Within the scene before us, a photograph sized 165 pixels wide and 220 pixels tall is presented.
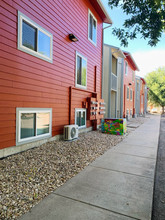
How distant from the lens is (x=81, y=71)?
→ 7.78m

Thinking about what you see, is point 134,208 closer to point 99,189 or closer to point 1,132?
point 99,189

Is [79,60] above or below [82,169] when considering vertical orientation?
above

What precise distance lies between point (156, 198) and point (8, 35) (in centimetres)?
471

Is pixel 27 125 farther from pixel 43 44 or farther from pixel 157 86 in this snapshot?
pixel 157 86

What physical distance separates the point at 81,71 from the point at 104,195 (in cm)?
617

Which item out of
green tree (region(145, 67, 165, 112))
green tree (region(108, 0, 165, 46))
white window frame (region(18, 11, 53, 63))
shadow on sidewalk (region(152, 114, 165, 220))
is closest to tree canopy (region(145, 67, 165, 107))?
green tree (region(145, 67, 165, 112))

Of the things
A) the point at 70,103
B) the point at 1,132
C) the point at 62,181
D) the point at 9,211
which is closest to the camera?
the point at 9,211

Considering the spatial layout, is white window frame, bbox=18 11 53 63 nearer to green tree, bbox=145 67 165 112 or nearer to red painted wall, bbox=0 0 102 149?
red painted wall, bbox=0 0 102 149

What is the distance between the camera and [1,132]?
3.91 metres

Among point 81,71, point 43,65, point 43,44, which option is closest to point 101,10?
point 81,71

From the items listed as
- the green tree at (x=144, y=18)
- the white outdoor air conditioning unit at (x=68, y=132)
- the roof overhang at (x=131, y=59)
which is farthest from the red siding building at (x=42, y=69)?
the roof overhang at (x=131, y=59)

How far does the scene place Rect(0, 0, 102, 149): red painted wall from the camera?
4008mm

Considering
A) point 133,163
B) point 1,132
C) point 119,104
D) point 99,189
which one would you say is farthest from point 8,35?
point 119,104

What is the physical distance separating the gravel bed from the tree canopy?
108 ft
